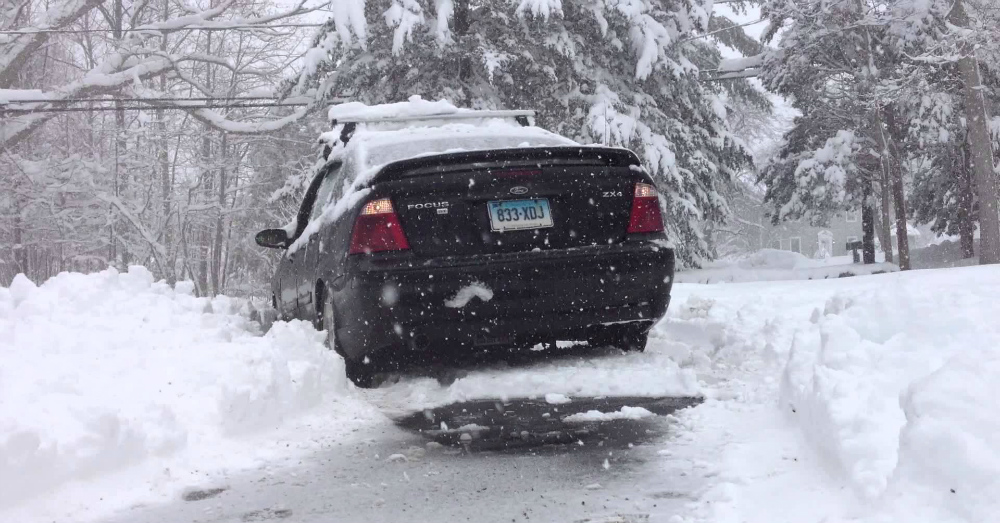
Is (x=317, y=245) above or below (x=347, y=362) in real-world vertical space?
above

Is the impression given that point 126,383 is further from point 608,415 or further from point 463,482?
point 608,415

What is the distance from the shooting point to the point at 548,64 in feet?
59.1

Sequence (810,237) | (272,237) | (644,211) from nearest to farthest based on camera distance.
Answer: (644,211) < (272,237) < (810,237)

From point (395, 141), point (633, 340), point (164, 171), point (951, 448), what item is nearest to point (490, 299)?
point (633, 340)

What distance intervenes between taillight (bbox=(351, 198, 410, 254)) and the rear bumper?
91 mm

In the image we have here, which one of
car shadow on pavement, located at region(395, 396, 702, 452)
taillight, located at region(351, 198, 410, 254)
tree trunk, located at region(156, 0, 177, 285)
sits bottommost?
car shadow on pavement, located at region(395, 396, 702, 452)

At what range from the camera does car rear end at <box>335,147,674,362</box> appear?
5.40 meters

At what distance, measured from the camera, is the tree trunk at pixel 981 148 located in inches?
886

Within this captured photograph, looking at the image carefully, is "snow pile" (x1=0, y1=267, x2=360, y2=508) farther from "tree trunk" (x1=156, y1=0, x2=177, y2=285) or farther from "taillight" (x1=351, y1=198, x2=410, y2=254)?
"tree trunk" (x1=156, y1=0, x2=177, y2=285)

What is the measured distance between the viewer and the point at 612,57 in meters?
19.7

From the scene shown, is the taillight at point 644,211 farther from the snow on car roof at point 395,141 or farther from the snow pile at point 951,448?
the snow pile at point 951,448

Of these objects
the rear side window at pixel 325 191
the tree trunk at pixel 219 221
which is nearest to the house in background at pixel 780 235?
the tree trunk at pixel 219 221

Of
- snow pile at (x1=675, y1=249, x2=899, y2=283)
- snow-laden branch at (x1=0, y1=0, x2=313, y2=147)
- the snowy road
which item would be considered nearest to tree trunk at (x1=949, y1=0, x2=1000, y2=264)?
snow pile at (x1=675, y1=249, x2=899, y2=283)

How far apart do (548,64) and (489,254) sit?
42.8 ft
